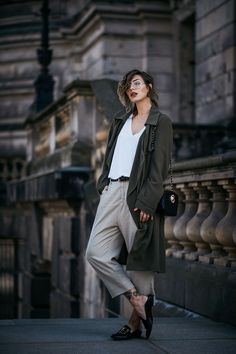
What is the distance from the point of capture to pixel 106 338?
6125mm

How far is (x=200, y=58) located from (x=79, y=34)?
638 cm

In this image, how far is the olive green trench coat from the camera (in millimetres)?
5848

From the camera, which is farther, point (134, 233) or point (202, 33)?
point (202, 33)

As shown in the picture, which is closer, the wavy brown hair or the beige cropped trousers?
the beige cropped trousers

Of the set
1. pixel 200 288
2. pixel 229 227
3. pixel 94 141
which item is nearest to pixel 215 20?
pixel 94 141

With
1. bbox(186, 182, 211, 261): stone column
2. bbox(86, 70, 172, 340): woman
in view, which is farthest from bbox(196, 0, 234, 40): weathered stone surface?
bbox(86, 70, 172, 340): woman

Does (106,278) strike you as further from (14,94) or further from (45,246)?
(14,94)

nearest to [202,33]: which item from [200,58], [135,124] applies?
[200,58]

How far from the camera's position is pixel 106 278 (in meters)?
6.01

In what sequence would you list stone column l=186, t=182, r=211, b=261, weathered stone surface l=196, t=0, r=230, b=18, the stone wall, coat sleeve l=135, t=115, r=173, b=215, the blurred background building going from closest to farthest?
coat sleeve l=135, t=115, r=173, b=215, the blurred background building, stone column l=186, t=182, r=211, b=261, the stone wall, weathered stone surface l=196, t=0, r=230, b=18

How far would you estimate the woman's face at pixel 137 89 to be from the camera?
6.14 m

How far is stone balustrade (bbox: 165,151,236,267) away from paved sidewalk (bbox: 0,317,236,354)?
0.56 m

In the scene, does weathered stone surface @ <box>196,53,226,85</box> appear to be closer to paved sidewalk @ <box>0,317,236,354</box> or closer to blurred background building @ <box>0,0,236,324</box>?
blurred background building @ <box>0,0,236,324</box>

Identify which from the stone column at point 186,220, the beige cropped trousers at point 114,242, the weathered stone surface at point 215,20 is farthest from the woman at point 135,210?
the weathered stone surface at point 215,20
